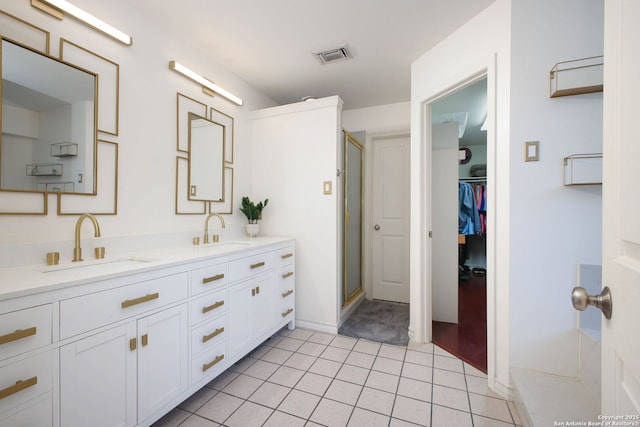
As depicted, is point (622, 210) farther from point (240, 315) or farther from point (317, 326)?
point (317, 326)

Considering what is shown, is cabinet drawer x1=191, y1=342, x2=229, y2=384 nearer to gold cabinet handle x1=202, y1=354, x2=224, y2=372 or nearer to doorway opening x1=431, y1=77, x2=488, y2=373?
gold cabinet handle x1=202, y1=354, x2=224, y2=372

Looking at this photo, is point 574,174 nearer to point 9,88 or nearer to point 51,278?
point 51,278

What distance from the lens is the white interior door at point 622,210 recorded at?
1.64ft

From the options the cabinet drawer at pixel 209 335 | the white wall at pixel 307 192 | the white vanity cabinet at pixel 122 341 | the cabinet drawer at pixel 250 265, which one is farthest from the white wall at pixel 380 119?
the cabinet drawer at pixel 209 335

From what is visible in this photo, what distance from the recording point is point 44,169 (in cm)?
141

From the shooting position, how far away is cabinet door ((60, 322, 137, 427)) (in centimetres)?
105

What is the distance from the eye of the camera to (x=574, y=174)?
1479 mm

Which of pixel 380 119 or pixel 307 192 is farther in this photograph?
pixel 380 119

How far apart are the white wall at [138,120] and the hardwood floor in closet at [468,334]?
7.81 feet

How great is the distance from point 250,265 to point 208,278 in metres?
0.42

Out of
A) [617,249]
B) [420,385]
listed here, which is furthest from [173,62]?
[420,385]

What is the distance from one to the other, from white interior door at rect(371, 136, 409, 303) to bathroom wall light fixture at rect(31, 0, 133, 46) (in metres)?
2.75

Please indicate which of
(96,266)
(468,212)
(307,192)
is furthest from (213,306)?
(468,212)

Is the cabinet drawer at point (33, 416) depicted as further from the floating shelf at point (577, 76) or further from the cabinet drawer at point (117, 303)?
the floating shelf at point (577, 76)
